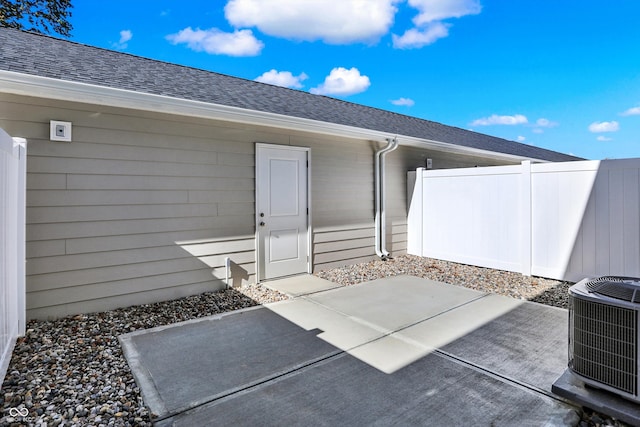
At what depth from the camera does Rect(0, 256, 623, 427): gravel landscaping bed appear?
211cm

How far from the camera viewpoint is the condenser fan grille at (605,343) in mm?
1959

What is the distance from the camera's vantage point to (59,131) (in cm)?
359

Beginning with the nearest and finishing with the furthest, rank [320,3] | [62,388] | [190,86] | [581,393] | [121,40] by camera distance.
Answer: [581,393]
[62,388]
[190,86]
[320,3]
[121,40]

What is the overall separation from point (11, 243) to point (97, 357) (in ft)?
4.05

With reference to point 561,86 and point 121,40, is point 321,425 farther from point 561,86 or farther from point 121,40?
point 561,86

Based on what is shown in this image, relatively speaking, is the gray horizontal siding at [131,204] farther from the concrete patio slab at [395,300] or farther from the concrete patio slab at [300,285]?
the concrete patio slab at [395,300]

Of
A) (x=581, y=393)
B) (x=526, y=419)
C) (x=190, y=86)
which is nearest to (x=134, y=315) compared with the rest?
(x=190, y=86)

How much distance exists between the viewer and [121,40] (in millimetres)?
11734

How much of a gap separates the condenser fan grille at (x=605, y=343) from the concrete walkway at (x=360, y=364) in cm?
31

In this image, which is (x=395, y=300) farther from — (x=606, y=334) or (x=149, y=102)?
(x=149, y=102)

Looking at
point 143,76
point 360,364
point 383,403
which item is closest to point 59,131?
point 143,76

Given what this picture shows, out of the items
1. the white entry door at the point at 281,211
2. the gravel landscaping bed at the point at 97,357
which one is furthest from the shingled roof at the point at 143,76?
the gravel landscaping bed at the point at 97,357

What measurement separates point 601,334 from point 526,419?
0.70 m

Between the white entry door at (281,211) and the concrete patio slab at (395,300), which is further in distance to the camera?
the white entry door at (281,211)
